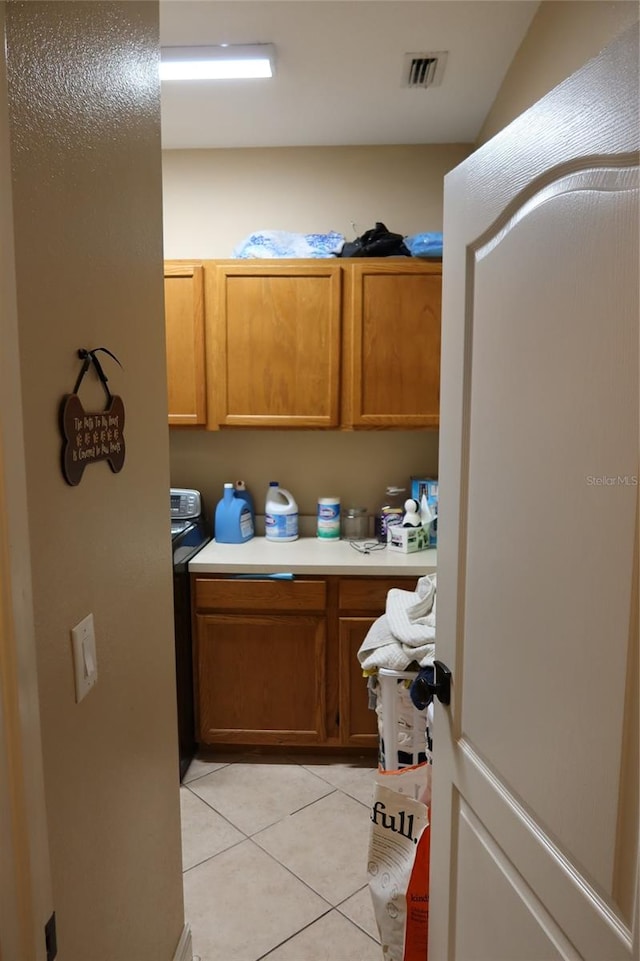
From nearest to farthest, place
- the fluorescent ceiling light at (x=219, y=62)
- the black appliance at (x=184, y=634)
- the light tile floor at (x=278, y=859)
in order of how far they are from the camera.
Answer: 1. the light tile floor at (x=278, y=859)
2. the fluorescent ceiling light at (x=219, y=62)
3. the black appliance at (x=184, y=634)

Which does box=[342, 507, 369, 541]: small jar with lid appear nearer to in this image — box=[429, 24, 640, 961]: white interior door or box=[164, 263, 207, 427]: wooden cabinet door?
box=[164, 263, 207, 427]: wooden cabinet door

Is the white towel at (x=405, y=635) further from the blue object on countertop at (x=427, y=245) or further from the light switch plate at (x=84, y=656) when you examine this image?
the blue object on countertop at (x=427, y=245)

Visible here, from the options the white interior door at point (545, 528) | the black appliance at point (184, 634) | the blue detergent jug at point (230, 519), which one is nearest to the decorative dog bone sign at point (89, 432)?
the white interior door at point (545, 528)

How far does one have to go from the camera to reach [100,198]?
1.03 m

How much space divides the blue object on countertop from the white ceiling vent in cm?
55

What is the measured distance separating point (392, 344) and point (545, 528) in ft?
6.41

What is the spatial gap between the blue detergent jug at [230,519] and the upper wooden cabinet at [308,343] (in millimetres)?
390

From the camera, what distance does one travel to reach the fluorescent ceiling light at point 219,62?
217cm

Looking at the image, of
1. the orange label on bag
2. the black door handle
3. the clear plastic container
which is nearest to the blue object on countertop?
the clear plastic container

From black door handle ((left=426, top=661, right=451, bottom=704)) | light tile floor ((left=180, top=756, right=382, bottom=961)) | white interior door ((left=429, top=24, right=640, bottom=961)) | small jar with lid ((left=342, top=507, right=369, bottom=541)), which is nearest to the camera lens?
white interior door ((left=429, top=24, right=640, bottom=961))

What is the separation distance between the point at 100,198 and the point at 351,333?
185cm

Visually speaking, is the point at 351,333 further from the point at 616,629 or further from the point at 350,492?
the point at 616,629

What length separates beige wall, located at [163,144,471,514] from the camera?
302cm

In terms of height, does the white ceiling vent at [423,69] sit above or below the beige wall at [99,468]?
above
